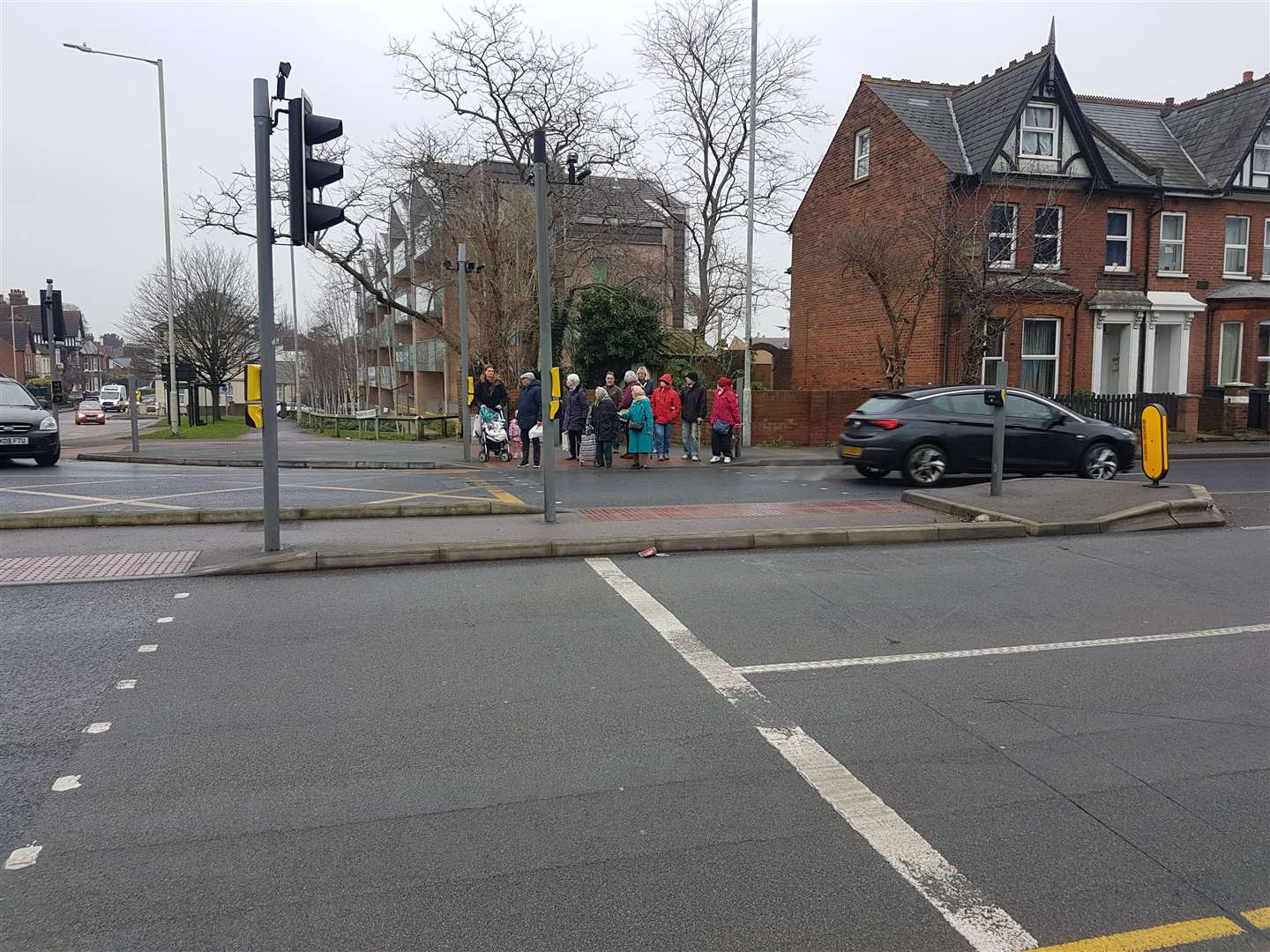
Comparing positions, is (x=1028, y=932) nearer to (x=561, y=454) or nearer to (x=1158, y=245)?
(x=561, y=454)

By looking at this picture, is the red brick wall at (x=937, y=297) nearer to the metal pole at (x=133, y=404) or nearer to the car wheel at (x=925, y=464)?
the car wheel at (x=925, y=464)

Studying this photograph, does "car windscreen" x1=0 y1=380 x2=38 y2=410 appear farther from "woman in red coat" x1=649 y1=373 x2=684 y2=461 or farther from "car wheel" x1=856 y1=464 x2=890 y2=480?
"car wheel" x1=856 y1=464 x2=890 y2=480

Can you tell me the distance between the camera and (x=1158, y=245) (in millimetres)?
27469

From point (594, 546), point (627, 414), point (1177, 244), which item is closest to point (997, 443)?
point (594, 546)

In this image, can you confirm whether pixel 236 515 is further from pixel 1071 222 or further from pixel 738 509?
pixel 1071 222

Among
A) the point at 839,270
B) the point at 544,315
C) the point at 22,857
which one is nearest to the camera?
the point at 22,857

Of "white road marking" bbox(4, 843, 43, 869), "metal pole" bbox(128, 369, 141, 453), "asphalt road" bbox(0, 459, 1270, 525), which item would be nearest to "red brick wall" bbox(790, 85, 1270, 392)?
"asphalt road" bbox(0, 459, 1270, 525)

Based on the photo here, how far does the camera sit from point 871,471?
1581 cm

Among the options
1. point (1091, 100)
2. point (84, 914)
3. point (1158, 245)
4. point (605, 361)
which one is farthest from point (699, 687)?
point (1091, 100)

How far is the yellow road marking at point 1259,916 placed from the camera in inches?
123

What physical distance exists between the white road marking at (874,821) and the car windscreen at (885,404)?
959 centimetres

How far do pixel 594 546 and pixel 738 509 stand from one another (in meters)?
3.33

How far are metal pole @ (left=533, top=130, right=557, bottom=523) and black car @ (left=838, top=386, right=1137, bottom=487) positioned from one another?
20.6 feet

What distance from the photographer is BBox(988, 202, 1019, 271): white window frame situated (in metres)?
23.3
